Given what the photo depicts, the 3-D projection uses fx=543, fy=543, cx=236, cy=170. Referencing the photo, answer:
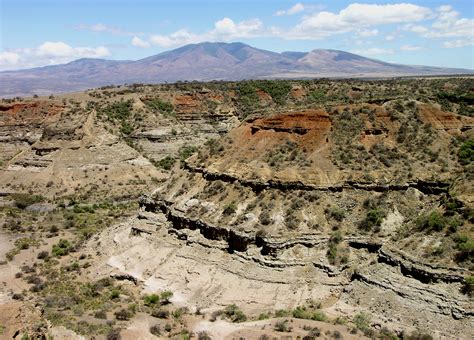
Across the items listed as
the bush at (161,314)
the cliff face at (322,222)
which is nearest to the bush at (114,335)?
the bush at (161,314)

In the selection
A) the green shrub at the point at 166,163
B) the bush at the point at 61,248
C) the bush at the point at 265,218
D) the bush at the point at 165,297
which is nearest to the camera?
the bush at the point at 165,297

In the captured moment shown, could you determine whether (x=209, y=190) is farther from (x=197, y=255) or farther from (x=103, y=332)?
(x=103, y=332)

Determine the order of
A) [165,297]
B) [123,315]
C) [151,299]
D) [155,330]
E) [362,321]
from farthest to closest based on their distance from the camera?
[165,297]
[151,299]
[123,315]
[155,330]
[362,321]

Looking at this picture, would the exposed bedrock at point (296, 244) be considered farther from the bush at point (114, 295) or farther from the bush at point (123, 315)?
the bush at point (123, 315)

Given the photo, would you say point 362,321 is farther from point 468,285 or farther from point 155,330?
point 155,330

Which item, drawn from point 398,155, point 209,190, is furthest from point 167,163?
point 398,155

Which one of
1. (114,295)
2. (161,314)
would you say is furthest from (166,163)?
(161,314)

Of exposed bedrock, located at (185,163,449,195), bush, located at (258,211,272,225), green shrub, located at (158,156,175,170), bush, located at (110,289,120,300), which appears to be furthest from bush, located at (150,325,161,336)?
green shrub, located at (158,156,175,170)

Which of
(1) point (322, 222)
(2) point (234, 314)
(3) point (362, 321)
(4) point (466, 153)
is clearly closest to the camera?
(3) point (362, 321)

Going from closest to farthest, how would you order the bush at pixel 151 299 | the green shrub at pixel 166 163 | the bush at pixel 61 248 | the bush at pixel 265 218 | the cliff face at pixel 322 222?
the cliff face at pixel 322 222, the bush at pixel 151 299, the bush at pixel 265 218, the bush at pixel 61 248, the green shrub at pixel 166 163

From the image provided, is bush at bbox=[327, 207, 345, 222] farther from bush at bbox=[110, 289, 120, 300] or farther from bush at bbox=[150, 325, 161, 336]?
bush at bbox=[110, 289, 120, 300]

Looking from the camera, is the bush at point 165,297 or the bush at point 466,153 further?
the bush at point 466,153
